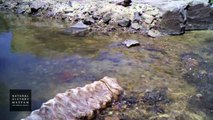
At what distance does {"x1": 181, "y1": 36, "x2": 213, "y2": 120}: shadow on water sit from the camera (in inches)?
194

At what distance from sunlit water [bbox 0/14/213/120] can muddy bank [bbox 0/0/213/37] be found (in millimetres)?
485

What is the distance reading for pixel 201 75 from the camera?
237 inches

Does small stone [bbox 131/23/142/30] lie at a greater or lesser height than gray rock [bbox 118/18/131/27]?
lesser

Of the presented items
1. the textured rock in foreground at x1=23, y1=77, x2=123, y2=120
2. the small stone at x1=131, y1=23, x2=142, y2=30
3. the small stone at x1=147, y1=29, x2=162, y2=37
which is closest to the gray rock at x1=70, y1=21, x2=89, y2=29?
the small stone at x1=131, y1=23, x2=142, y2=30

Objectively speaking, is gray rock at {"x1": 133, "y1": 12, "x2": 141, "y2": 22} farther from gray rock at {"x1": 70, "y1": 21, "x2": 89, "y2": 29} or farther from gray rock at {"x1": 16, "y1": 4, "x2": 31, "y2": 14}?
gray rock at {"x1": 16, "y1": 4, "x2": 31, "y2": 14}

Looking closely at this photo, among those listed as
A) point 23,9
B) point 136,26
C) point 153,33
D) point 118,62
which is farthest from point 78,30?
point 23,9

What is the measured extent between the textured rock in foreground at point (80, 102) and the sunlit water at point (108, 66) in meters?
0.25

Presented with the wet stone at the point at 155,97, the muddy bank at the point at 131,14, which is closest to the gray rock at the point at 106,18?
the muddy bank at the point at 131,14

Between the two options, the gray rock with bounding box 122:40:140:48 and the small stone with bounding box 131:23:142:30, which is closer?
the gray rock with bounding box 122:40:140:48

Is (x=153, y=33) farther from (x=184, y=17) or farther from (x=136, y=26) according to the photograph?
(x=184, y=17)

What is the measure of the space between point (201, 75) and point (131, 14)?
13.0 ft

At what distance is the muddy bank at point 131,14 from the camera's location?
8.70m

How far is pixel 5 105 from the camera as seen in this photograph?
4766mm

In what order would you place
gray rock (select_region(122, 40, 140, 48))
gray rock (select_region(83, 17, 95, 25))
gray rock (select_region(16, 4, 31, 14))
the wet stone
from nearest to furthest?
the wet stone, gray rock (select_region(122, 40, 140, 48)), gray rock (select_region(83, 17, 95, 25)), gray rock (select_region(16, 4, 31, 14))
